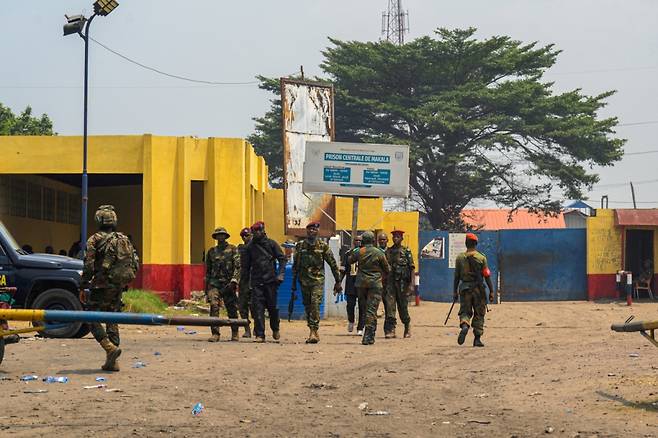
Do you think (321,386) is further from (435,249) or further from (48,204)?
(48,204)

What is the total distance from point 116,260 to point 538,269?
23.3 metres

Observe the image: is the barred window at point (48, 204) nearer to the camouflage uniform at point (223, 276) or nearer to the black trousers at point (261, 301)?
the camouflage uniform at point (223, 276)

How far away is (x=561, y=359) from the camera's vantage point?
1423cm

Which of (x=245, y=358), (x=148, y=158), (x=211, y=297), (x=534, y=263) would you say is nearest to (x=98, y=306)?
(x=245, y=358)

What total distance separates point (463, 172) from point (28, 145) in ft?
84.1

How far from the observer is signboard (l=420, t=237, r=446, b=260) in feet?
111

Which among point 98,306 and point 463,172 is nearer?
point 98,306

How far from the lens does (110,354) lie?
12.2 meters

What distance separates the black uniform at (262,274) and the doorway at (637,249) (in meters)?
19.7

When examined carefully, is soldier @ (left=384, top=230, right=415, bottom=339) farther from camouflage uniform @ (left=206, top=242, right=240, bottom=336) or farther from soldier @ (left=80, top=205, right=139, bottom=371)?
soldier @ (left=80, top=205, right=139, bottom=371)

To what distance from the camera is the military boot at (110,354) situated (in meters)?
12.1

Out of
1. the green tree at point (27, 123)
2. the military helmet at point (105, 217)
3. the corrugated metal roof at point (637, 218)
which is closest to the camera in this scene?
the military helmet at point (105, 217)

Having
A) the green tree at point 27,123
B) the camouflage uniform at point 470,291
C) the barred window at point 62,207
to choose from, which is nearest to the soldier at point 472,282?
Answer: the camouflage uniform at point 470,291

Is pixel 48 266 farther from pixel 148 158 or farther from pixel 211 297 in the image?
pixel 148 158
